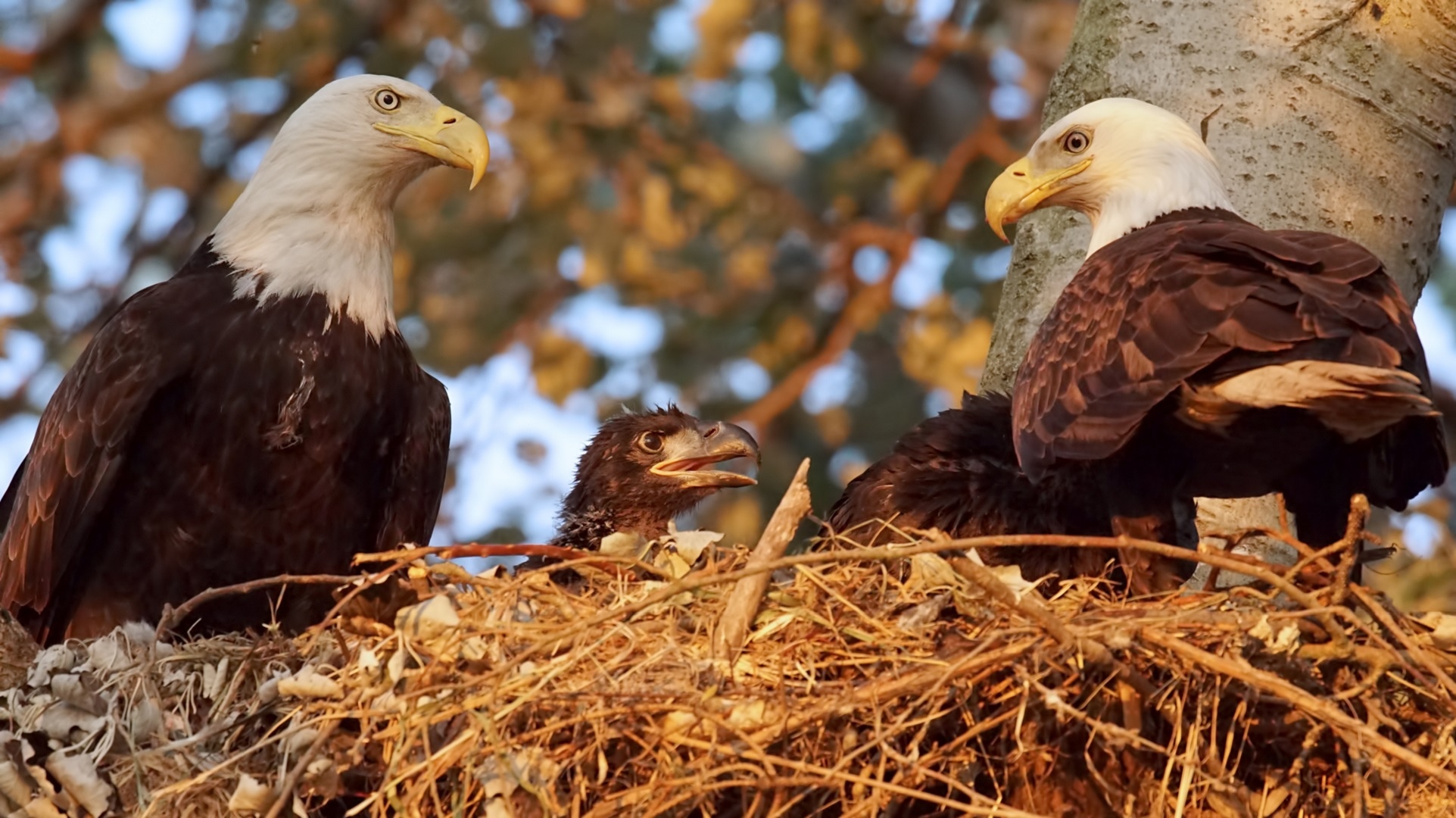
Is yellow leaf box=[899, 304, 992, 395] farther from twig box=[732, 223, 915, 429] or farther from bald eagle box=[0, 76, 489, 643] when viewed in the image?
bald eagle box=[0, 76, 489, 643]

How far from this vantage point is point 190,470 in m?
5.25

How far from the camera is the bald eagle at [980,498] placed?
496cm

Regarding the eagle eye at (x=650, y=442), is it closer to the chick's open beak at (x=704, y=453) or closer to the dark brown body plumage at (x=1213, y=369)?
the chick's open beak at (x=704, y=453)

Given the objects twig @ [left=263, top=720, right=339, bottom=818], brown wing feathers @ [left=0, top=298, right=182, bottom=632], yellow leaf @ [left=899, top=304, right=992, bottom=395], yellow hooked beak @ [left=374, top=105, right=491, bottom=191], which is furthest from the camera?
yellow leaf @ [left=899, top=304, right=992, bottom=395]

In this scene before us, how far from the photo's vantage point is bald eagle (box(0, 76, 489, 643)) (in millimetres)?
5199

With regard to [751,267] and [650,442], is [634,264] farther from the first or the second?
[650,442]

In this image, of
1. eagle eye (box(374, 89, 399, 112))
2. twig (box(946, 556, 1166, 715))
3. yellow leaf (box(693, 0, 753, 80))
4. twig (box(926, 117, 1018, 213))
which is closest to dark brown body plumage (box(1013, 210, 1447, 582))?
twig (box(946, 556, 1166, 715))

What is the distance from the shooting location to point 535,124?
11180 mm

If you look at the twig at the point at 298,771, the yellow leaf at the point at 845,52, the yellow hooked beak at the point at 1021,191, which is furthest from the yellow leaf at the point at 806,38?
the twig at the point at 298,771

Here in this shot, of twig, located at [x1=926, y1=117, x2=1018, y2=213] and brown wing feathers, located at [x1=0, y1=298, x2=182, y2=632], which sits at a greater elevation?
brown wing feathers, located at [x1=0, y1=298, x2=182, y2=632]

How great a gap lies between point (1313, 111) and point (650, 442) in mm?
2290

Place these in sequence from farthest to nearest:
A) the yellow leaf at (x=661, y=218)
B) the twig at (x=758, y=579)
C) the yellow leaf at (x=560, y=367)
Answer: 1. the yellow leaf at (x=661, y=218)
2. the yellow leaf at (x=560, y=367)
3. the twig at (x=758, y=579)

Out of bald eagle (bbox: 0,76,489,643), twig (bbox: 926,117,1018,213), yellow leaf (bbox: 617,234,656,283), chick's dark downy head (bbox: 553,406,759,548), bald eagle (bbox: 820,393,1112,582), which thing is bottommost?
yellow leaf (bbox: 617,234,656,283)

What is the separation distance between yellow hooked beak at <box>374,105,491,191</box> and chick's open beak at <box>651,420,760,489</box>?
1.10 meters
